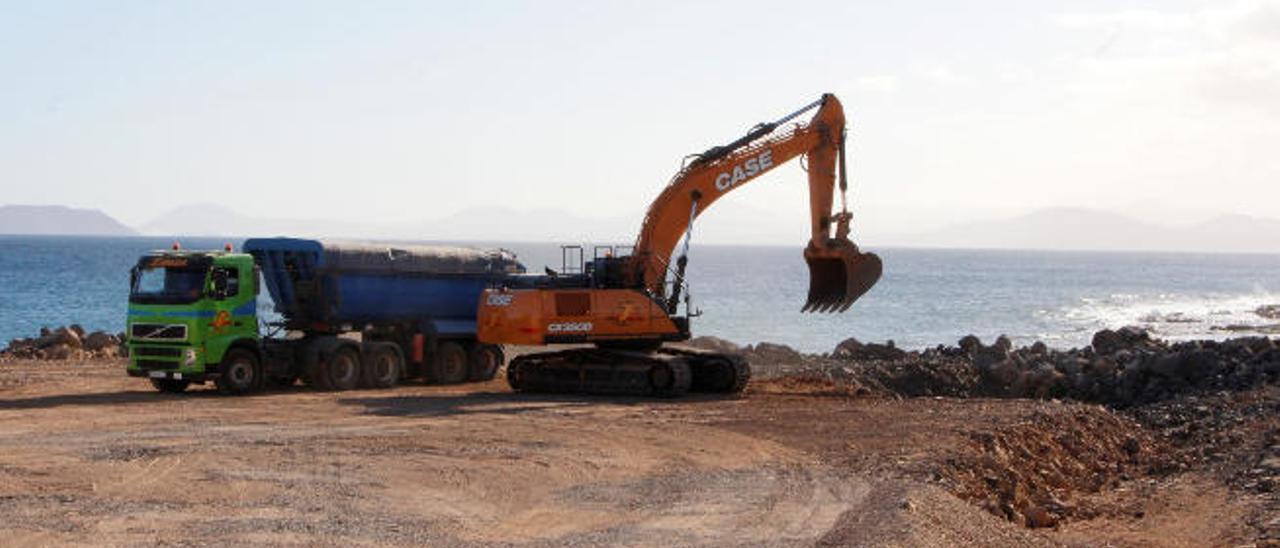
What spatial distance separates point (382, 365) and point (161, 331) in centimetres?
444

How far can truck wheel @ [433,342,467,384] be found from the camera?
102 feet

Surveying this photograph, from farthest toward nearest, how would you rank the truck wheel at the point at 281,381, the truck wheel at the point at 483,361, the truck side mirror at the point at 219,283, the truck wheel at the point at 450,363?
1. the truck wheel at the point at 483,361
2. the truck wheel at the point at 450,363
3. the truck wheel at the point at 281,381
4. the truck side mirror at the point at 219,283

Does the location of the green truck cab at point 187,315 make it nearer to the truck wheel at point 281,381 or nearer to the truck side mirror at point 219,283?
the truck side mirror at point 219,283

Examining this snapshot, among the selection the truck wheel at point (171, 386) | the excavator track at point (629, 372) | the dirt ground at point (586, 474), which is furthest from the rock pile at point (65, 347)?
the excavator track at point (629, 372)

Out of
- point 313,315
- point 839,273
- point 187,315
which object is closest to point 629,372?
point 839,273

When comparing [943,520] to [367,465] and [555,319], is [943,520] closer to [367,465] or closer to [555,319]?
[367,465]

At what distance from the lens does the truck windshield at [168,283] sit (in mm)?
27172

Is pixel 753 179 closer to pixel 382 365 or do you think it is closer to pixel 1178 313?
pixel 382 365

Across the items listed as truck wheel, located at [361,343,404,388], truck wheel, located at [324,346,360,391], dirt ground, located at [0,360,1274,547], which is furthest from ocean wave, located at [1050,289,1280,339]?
dirt ground, located at [0,360,1274,547]

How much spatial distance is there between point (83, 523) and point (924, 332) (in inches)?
2376

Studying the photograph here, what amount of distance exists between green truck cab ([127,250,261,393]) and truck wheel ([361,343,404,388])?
280 centimetres

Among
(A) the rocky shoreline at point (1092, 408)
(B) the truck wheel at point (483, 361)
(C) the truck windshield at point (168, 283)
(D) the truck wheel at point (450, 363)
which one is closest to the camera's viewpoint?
(A) the rocky shoreline at point (1092, 408)

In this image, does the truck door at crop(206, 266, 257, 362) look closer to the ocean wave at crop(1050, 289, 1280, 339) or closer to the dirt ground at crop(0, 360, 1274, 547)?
the dirt ground at crop(0, 360, 1274, 547)

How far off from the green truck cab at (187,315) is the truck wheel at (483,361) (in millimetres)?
5446
